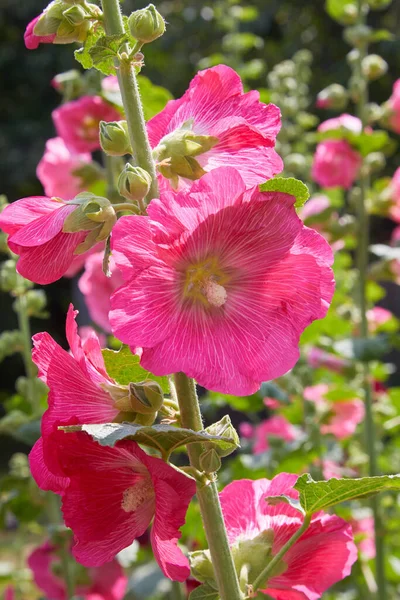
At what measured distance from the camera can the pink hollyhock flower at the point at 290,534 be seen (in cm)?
88

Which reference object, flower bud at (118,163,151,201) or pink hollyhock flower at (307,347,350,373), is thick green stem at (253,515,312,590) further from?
pink hollyhock flower at (307,347,350,373)

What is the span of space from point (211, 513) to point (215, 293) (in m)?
0.22

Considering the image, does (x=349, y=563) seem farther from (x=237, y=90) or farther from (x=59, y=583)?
(x=59, y=583)

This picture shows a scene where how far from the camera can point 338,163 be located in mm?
2201

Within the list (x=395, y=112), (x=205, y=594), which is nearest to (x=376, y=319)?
(x=395, y=112)

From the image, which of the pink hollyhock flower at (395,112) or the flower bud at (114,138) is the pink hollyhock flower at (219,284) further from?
the pink hollyhock flower at (395,112)

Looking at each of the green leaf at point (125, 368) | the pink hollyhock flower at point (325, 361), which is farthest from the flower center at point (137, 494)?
the pink hollyhock flower at point (325, 361)

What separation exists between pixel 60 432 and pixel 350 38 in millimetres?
1851

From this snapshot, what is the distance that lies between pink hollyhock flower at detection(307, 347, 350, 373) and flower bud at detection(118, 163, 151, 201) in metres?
1.45

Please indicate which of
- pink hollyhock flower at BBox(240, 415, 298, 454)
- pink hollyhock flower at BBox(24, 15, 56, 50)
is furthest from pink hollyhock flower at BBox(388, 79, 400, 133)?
pink hollyhock flower at BBox(24, 15, 56, 50)

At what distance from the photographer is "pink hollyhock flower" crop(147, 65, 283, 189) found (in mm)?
832

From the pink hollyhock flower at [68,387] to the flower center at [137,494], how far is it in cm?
6

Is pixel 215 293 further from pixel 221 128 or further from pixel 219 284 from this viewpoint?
pixel 221 128

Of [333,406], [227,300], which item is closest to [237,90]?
[227,300]
